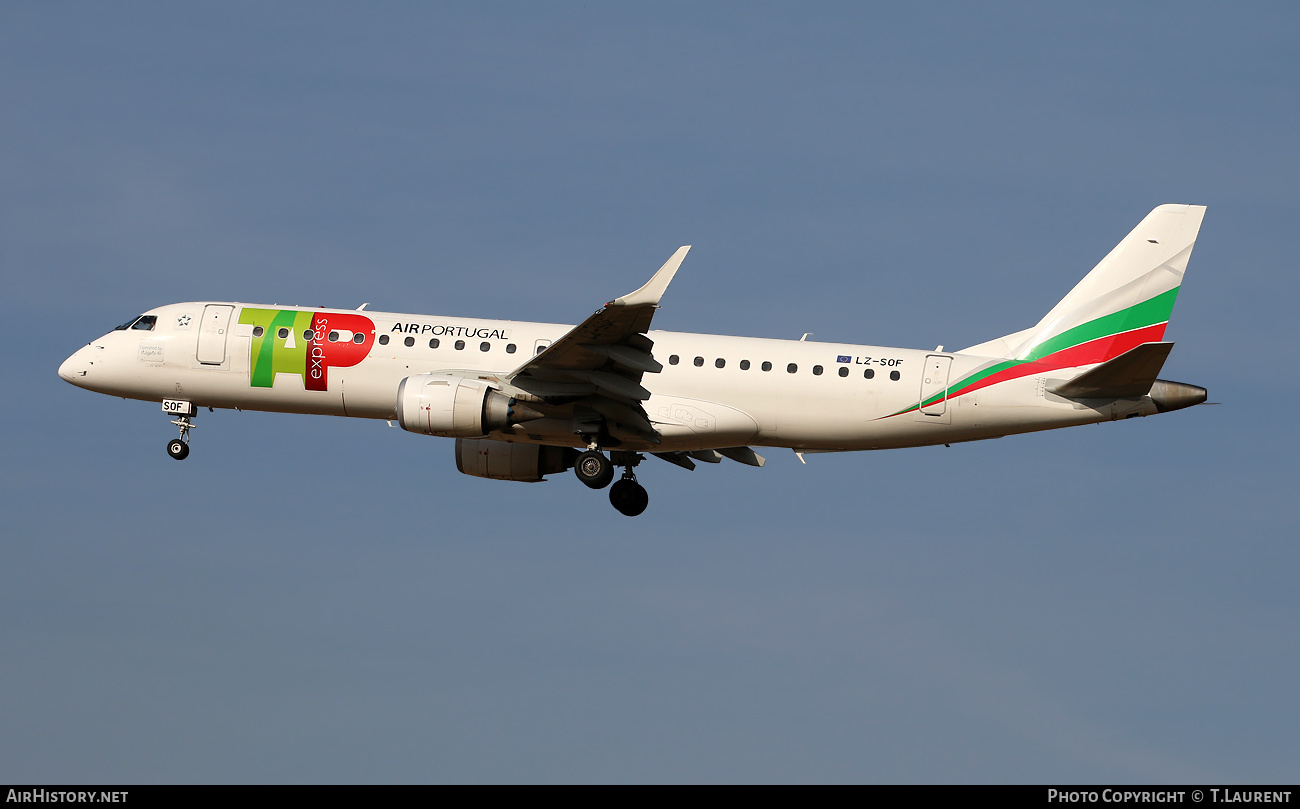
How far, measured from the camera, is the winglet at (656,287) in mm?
34531

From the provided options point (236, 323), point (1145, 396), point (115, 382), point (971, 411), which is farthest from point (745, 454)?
point (115, 382)

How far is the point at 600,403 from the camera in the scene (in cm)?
3922

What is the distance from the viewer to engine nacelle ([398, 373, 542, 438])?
38.1 m

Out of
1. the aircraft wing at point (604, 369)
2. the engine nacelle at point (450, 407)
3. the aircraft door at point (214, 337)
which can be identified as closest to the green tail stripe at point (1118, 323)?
the aircraft wing at point (604, 369)

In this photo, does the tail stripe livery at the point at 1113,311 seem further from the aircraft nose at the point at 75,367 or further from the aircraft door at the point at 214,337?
the aircraft nose at the point at 75,367

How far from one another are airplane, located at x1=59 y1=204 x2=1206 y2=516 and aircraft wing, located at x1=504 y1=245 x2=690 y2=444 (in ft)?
0.18

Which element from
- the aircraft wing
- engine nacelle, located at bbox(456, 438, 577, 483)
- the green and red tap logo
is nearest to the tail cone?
the aircraft wing

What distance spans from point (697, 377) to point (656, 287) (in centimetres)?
529

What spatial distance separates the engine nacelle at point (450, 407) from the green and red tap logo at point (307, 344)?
3154 mm

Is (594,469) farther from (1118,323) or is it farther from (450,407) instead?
(1118,323)

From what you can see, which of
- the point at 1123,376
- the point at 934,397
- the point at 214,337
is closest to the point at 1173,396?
the point at 1123,376
